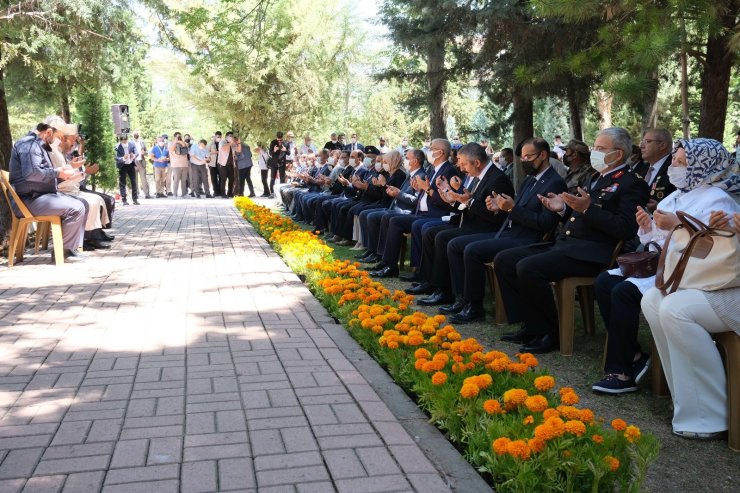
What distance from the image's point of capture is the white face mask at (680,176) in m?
4.18

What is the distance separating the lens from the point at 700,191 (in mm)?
4156

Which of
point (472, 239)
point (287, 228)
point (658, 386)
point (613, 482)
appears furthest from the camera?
point (287, 228)

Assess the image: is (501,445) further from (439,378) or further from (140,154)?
(140,154)

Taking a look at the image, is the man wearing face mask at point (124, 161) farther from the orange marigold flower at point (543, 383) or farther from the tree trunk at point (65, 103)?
the orange marigold flower at point (543, 383)

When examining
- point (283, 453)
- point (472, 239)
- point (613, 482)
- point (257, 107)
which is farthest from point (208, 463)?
point (257, 107)

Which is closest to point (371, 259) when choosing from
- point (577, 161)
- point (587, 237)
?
point (577, 161)

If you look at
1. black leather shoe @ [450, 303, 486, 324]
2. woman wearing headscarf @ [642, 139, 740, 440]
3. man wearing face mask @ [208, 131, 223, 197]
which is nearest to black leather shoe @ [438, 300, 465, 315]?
black leather shoe @ [450, 303, 486, 324]

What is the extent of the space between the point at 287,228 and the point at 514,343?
24.2 feet

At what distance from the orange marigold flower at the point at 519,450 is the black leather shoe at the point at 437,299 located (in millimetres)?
4291

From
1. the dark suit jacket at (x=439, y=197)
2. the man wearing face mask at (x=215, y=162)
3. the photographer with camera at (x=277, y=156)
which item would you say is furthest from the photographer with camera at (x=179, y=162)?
the dark suit jacket at (x=439, y=197)

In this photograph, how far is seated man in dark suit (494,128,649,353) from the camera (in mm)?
5137

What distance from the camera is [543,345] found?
5457 millimetres

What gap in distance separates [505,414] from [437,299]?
153 inches

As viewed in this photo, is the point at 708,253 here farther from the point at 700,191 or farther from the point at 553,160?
the point at 553,160
